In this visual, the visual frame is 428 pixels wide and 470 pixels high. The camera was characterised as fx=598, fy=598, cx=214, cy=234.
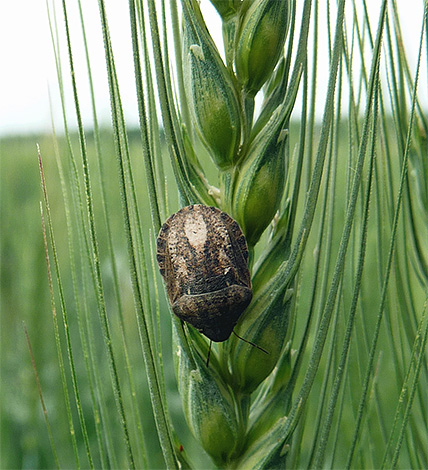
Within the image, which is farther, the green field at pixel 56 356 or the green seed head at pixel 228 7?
the green field at pixel 56 356

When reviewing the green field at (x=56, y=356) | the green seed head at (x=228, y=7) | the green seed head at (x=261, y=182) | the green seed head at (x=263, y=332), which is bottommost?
the green field at (x=56, y=356)

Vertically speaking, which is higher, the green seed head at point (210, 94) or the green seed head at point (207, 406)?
the green seed head at point (210, 94)

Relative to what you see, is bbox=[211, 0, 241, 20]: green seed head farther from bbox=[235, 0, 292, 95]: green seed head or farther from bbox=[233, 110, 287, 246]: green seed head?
bbox=[233, 110, 287, 246]: green seed head

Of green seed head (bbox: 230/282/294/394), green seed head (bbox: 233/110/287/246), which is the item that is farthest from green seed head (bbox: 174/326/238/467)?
green seed head (bbox: 233/110/287/246)

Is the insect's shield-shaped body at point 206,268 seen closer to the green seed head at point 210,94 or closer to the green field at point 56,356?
the green seed head at point 210,94

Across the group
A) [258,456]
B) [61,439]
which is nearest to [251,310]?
[258,456]

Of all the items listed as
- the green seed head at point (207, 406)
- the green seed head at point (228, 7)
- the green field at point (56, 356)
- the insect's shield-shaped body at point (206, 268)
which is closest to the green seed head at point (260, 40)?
the green seed head at point (228, 7)
